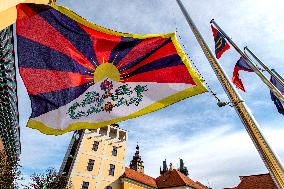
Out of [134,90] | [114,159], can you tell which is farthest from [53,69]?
[114,159]

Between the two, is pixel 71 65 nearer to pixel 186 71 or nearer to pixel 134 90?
pixel 134 90

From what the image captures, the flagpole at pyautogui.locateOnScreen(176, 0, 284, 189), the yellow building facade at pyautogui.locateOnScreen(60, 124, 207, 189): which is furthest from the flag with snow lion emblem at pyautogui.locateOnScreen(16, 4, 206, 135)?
the yellow building facade at pyautogui.locateOnScreen(60, 124, 207, 189)

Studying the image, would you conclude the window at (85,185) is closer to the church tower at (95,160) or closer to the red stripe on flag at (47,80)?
the church tower at (95,160)

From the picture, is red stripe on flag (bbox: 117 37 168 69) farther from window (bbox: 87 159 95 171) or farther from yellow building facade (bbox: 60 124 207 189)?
window (bbox: 87 159 95 171)

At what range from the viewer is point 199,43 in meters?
6.15

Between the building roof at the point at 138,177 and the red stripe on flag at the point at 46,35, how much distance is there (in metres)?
36.4

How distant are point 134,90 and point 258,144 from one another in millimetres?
3079

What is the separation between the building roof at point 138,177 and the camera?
137 feet

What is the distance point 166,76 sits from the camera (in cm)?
631

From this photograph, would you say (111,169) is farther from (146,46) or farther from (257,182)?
(146,46)

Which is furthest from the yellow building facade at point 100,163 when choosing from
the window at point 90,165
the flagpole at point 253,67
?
the flagpole at point 253,67

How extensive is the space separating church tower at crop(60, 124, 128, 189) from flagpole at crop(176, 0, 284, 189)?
33.1 metres

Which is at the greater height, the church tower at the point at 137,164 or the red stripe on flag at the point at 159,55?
the church tower at the point at 137,164

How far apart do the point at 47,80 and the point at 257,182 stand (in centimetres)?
3929
